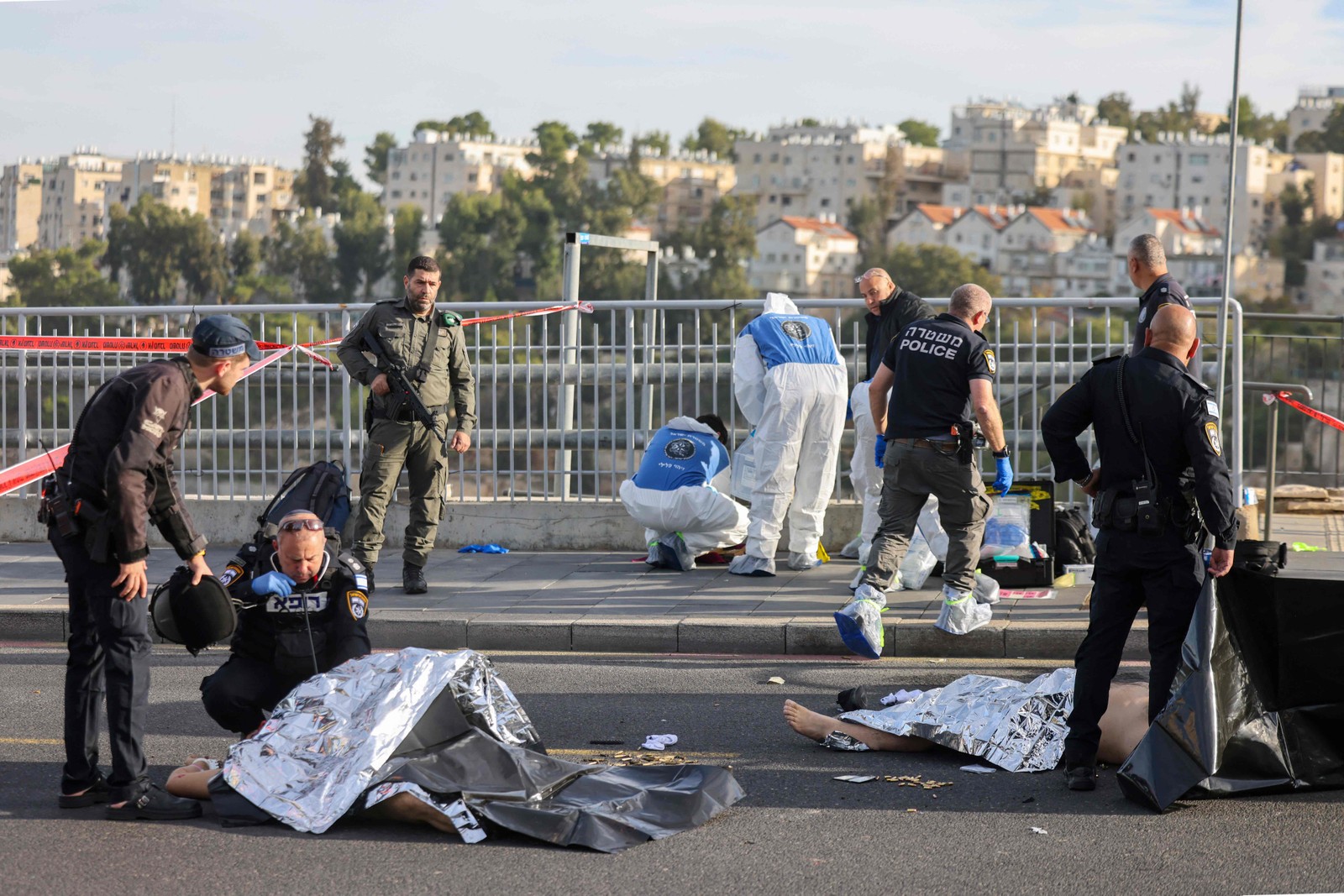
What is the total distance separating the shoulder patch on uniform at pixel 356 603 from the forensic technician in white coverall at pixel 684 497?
4.20 meters

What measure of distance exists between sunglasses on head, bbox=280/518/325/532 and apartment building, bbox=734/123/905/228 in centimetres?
17264

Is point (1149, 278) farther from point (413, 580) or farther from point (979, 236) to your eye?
point (979, 236)

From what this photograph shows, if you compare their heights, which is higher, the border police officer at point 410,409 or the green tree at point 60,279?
the green tree at point 60,279

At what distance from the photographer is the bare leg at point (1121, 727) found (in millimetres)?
5617

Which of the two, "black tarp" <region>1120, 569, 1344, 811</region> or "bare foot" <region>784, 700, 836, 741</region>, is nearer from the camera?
"black tarp" <region>1120, 569, 1344, 811</region>

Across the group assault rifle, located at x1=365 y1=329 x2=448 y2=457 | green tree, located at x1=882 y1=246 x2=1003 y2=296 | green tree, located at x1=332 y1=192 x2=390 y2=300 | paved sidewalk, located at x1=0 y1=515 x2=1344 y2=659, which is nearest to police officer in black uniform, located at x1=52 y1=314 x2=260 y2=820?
paved sidewalk, located at x1=0 y1=515 x2=1344 y2=659

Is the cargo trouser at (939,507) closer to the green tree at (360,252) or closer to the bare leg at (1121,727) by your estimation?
the bare leg at (1121,727)

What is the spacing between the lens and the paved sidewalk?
313 inches

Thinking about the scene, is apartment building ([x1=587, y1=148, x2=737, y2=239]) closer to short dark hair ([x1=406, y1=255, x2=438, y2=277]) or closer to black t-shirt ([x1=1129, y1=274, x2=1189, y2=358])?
short dark hair ([x1=406, y1=255, x2=438, y2=277])

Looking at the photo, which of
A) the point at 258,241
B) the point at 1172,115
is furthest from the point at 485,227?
the point at 1172,115

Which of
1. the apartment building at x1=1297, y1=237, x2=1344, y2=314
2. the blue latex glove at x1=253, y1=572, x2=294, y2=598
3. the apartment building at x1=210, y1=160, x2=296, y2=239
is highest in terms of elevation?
the apartment building at x1=210, y1=160, x2=296, y2=239

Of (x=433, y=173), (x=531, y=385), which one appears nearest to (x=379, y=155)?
(x=433, y=173)

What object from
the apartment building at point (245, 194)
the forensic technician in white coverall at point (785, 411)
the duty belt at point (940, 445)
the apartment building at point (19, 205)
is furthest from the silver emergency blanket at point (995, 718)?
the apartment building at point (19, 205)

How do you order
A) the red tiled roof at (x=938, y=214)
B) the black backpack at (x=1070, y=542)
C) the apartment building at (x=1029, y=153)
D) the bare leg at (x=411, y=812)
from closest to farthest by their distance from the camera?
the bare leg at (x=411, y=812) < the black backpack at (x=1070, y=542) < the red tiled roof at (x=938, y=214) < the apartment building at (x=1029, y=153)
